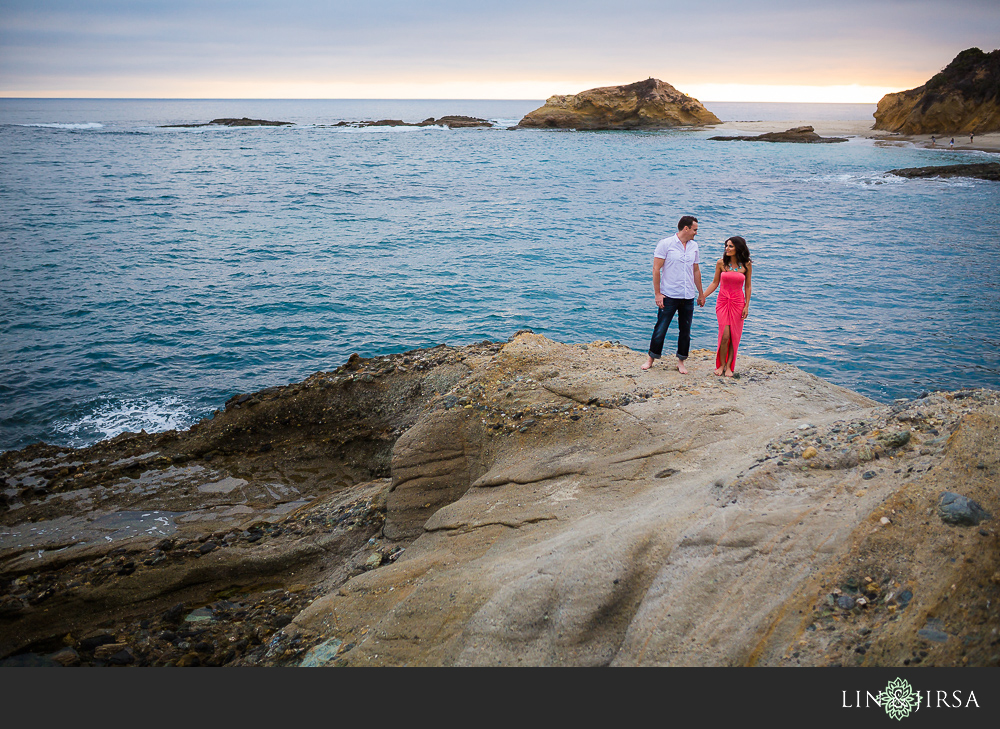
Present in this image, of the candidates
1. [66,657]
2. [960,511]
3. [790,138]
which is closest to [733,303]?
[960,511]

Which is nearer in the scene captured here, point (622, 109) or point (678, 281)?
point (678, 281)

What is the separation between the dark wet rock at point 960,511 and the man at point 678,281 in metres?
4.58

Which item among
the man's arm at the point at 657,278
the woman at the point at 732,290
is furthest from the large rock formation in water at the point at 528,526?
the man's arm at the point at 657,278

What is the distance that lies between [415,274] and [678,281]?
13963 mm

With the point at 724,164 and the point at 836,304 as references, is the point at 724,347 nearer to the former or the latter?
the point at 836,304

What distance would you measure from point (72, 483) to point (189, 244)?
18.6 meters

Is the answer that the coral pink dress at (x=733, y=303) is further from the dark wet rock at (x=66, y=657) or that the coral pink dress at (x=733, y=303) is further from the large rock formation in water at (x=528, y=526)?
the dark wet rock at (x=66, y=657)

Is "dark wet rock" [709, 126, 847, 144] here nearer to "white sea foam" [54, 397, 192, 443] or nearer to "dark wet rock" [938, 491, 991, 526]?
"white sea foam" [54, 397, 192, 443]

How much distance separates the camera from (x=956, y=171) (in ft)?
139

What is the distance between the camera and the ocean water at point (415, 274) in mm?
12914

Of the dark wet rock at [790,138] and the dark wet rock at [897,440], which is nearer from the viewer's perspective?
the dark wet rock at [897,440]

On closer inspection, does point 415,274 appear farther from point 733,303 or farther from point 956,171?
point 956,171

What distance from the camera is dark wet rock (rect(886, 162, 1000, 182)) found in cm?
4094

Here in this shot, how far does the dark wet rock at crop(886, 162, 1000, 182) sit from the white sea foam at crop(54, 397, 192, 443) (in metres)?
50.2
